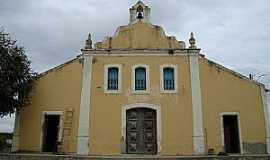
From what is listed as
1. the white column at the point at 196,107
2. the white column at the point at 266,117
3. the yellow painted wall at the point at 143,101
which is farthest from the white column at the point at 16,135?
the white column at the point at 266,117

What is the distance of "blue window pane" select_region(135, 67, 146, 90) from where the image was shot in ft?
64.7

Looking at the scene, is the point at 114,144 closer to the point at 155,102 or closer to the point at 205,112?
the point at 155,102

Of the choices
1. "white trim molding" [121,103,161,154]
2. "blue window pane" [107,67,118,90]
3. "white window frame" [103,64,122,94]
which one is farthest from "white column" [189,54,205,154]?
"blue window pane" [107,67,118,90]

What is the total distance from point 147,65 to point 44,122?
6.94 metres

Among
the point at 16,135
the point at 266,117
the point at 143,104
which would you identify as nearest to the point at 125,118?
the point at 143,104

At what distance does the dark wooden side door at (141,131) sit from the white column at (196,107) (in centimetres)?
229

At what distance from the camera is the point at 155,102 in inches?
760

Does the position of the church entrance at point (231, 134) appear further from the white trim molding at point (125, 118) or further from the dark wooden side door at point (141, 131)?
the dark wooden side door at point (141, 131)

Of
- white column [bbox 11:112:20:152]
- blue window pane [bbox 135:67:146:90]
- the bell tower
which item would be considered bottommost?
white column [bbox 11:112:20:152]

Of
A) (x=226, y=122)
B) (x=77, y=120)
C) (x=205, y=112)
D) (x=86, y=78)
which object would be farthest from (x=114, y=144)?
(x=226, y=122)

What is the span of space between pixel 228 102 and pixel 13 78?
40.6 ft

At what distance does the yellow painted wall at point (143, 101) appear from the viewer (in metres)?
18.8

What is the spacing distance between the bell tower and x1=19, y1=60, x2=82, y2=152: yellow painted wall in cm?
463

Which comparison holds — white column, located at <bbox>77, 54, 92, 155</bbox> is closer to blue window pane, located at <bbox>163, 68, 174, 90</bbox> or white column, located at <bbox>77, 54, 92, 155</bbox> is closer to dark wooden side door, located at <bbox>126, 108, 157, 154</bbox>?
dark wooden side door, located at <bbox>126, 108, 157, 154</bbox>
